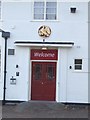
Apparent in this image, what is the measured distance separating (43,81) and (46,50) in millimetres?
1822

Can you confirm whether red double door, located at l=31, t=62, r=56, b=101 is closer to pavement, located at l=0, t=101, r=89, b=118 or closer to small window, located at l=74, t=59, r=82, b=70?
pavement, located at l=0, t=101, r=89, b=118

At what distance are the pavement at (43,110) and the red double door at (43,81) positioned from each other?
544 millimetres

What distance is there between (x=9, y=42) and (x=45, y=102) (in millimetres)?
4034

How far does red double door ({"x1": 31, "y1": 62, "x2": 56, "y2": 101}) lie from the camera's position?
78.1ft

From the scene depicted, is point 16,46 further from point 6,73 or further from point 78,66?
point 78,66

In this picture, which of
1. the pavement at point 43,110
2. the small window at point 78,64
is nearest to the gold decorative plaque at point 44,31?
the small window at point 78,64

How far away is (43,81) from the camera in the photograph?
2392 cm

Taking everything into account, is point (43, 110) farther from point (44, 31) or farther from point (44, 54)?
point (44, 31)

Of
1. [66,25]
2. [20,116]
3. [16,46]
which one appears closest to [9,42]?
[16,46]

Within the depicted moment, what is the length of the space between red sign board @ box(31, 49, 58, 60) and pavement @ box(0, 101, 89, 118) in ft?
8.39

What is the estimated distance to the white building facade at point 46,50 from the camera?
76.7ft

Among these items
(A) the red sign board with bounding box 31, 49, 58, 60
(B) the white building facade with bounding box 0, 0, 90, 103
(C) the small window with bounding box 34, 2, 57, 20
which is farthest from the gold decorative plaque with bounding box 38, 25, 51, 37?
(A) the red sign board with bounding box 31, 49, 58, 60

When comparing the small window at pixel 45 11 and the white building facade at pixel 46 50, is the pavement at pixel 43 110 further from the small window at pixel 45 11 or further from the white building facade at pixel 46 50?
the small window at pixel 45 11

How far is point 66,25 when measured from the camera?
2359 centimetres
